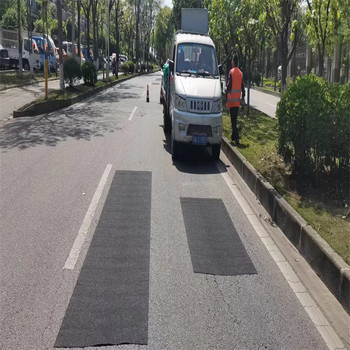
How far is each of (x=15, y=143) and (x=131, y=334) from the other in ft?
28.7

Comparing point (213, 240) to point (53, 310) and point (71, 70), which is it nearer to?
point (53, 310)

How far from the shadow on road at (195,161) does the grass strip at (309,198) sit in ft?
2.58

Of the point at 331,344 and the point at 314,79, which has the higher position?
the point at 314,79

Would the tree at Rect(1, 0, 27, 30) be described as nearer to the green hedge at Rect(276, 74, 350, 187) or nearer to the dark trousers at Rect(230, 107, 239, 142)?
the dark trousers at Rect(230, 107, 239, 142)

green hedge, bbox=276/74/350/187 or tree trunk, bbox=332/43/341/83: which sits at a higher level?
tree trunk, bbox=332/43/341/83

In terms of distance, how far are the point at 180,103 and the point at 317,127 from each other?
371 cm

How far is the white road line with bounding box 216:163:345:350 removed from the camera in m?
3.87

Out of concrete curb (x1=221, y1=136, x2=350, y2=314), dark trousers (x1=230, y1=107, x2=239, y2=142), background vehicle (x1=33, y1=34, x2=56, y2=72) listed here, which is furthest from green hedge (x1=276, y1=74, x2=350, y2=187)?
background vehicle (x1=33, y1=34, x2=56, y2=72)

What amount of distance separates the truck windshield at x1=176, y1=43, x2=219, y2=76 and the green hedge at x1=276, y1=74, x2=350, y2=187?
3.72m

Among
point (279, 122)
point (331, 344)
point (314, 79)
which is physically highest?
point (314, 79)

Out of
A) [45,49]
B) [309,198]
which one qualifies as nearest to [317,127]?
[309,198]

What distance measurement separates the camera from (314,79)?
25.7ft

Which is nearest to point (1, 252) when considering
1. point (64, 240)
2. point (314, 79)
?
point (64, 240)

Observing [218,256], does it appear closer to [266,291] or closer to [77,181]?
[266,291]
